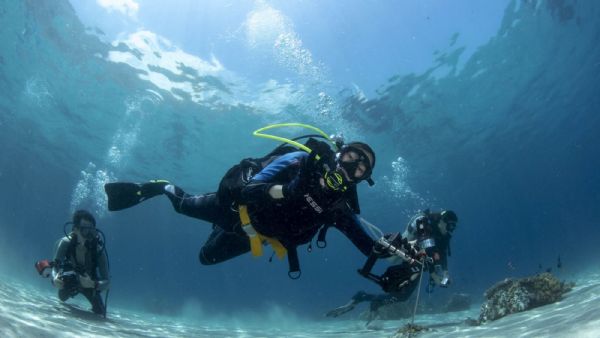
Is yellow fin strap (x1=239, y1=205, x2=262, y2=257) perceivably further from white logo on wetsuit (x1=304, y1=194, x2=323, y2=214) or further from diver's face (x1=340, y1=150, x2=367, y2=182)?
diver's face (x1=340, y1=150, x2=367, y2=182)

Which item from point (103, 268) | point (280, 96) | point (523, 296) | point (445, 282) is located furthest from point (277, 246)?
point (280, 96)

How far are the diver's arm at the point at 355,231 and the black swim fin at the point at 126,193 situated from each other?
386 cm

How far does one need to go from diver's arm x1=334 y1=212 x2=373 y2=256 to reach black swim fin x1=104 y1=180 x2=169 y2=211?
12.7 ft

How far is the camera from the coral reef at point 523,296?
758 cm

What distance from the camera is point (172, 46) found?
1889 cm

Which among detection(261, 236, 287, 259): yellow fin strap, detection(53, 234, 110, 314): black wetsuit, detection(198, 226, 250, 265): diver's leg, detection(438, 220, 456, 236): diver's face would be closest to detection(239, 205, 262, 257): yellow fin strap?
detection(261, 236, 287, 259): yellow fin strap

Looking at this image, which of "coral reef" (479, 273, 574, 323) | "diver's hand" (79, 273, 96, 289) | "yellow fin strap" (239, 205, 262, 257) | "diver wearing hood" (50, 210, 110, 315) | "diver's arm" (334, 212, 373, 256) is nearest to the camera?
"diver's arm" (334, 212, 373, 256)

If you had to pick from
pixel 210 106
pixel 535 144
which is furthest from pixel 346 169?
pixel 535 144

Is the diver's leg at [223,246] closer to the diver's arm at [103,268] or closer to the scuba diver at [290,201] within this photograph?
the scuba diver at [290,201]

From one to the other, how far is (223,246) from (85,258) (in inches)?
136

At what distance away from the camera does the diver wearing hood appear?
6.86 meters

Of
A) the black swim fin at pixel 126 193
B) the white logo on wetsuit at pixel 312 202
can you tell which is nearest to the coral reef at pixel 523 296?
the white logo on wetsuit at pixel 312 202

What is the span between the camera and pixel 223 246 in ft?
20.2

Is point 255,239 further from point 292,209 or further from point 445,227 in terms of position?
point 445,227
